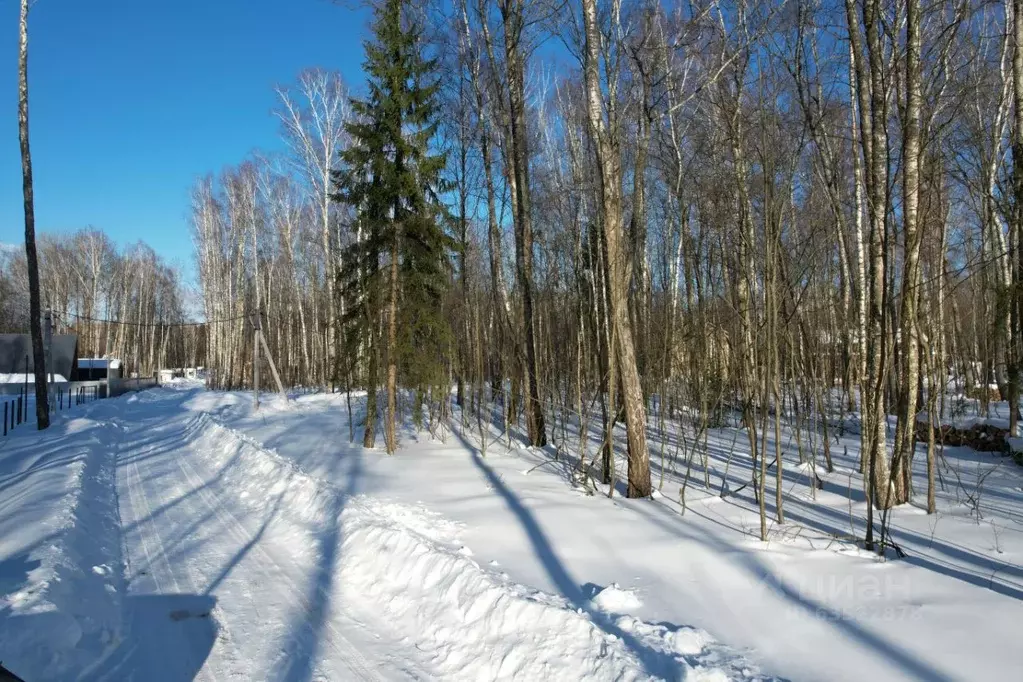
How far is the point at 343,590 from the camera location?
5.67 metres

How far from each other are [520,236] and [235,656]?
390 inches

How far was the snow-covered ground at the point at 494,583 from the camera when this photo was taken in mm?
4043

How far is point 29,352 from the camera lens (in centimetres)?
3862

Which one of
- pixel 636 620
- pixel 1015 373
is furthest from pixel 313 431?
pixel 1015 373

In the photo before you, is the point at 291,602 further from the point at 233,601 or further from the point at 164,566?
the point at 164,566

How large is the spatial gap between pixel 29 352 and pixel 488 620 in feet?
148

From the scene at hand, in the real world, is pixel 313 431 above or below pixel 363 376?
below

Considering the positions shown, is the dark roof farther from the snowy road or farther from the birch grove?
the snowy road

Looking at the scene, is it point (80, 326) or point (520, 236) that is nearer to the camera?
point (520, 236)

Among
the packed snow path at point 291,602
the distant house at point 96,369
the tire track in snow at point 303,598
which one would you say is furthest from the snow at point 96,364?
the tire track in snow at point 303,598

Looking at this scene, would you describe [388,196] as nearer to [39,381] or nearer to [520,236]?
[520,236]

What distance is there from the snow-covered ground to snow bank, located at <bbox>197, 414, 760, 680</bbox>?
20 millimetres

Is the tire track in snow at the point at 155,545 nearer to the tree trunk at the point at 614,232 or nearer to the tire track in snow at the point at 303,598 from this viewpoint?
the tire track in snow at the point at 303,598

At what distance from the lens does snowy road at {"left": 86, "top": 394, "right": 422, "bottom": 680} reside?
4250 millimetres
